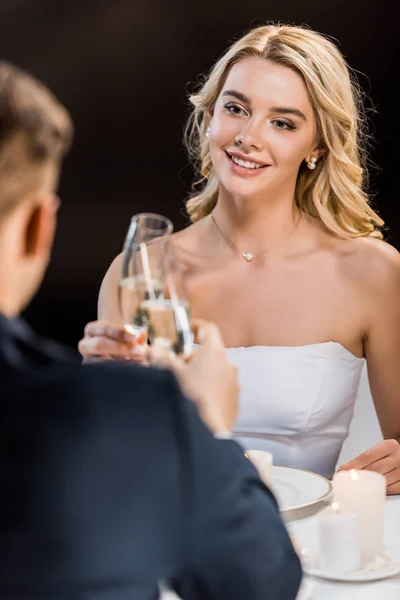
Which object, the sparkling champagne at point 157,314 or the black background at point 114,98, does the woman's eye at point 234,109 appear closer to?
the sparkling champagne at point 157,314

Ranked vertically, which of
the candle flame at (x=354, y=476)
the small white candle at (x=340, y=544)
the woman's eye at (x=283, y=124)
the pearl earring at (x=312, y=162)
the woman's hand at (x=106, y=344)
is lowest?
the small white candle at (x=340, y=544)

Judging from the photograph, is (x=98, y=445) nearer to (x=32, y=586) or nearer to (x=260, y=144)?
(x=32, y=586)

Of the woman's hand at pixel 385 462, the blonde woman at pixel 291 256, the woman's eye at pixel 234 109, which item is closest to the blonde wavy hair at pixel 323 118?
the blonde woman at pixel 291 256

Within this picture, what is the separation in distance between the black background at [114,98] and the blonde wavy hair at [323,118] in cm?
240

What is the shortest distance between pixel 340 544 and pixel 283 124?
1599 mm

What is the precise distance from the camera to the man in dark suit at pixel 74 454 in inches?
37.5

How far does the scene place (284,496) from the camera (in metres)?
2.02

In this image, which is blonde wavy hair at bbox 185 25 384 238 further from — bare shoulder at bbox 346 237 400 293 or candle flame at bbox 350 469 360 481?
candle flame at bbox 350 469 360 481

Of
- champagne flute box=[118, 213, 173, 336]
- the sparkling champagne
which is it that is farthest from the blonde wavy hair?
the sparkling champagne

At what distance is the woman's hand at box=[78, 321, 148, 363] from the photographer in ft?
6.32

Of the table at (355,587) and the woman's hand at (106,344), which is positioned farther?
the woman's hand at (106,344)

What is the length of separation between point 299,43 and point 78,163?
321 centimetres

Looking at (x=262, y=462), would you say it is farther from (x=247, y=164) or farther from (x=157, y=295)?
(x=247, y=164)

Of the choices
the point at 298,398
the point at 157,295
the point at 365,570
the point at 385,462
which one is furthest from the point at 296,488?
the point at 298,398
